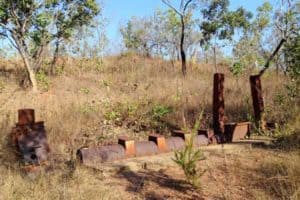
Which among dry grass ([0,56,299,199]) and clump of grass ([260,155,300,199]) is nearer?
clump of grass ([260,155,300,199])

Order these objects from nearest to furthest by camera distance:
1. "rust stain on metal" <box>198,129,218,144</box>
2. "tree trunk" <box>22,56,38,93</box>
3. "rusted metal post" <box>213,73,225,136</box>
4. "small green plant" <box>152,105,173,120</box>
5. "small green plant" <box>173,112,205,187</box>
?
"small green plant" <box>173,112,205,187</box>, "rust stain on metal" <box>198,129,218,144</box>, "rusted metal post" <box>213,73,225,136</box>, "small green plant" <box>152,105,173,120</box>, "tree trunk" <box>22,56,38,93</box>

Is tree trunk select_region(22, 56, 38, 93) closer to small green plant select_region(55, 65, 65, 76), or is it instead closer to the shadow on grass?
small green plant select_region(55, 65, 65, 76)

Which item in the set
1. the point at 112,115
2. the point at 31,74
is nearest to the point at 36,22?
the point at 31,74

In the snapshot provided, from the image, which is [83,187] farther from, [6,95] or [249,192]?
[6,95]

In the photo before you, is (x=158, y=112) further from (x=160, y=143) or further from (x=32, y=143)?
(x=32, y=143)

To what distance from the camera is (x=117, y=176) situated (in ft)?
16.1

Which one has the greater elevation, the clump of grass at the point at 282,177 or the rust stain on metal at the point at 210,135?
the rust stain on metal at the point at 210,135

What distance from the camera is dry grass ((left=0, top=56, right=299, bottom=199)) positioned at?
443 centimetres

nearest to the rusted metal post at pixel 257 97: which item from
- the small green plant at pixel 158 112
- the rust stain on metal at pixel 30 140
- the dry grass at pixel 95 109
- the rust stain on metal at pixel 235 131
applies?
the dry grass at pixel 95 109

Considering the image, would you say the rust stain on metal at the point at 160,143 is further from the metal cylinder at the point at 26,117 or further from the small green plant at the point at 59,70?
the small green plant at the point at 59,70

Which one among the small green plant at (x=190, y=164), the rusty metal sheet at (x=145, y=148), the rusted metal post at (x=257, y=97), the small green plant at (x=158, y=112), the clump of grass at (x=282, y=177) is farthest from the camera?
the small green plant at (x=158, y=112)

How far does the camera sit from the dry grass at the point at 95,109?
4.43 metres

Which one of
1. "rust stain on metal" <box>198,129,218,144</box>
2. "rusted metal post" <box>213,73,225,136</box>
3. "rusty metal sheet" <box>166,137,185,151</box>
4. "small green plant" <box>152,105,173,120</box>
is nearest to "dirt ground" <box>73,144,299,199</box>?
"rusty metal sheet" <box>166,137,185,151</box>

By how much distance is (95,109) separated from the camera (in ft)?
27.7
